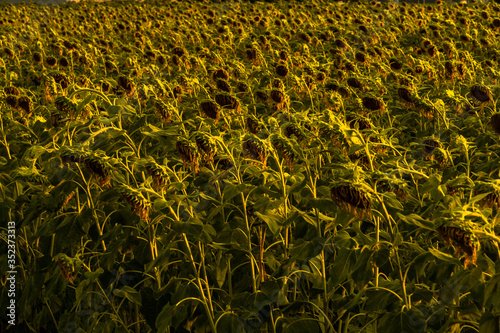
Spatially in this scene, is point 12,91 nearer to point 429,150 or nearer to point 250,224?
point 250,224

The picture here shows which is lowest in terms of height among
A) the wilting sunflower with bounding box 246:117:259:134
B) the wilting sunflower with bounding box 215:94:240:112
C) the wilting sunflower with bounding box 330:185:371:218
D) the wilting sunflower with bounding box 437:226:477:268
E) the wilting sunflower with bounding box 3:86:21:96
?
the wilting sunflower with bounding box 3:86:21:96

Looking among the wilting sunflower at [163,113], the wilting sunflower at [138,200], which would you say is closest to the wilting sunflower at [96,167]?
the wilting sunflower at [138,200]

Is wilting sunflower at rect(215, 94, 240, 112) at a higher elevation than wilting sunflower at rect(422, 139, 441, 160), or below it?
higher

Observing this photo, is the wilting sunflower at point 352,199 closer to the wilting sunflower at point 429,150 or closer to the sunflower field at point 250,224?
the sunflower field at point 250,224

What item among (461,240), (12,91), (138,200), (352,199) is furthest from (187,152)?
(12,91)

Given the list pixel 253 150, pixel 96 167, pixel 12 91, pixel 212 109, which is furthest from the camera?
pixel 12 91

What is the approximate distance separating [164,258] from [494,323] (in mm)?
1193

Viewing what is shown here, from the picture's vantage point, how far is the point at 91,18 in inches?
531

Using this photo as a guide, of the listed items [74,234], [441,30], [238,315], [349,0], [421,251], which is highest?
[421,251]

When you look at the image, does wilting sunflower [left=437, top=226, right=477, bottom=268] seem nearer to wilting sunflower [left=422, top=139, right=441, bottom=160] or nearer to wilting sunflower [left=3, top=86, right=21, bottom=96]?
wilting sunflower [left=422, top=139, right=441, bottom=160]

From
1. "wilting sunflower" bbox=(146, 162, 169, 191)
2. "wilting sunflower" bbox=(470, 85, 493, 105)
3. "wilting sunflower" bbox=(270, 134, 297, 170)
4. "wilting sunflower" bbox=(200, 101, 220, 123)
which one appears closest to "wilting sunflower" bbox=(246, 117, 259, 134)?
"wilting sunflower" bbox=(200, 101, 220, 123)

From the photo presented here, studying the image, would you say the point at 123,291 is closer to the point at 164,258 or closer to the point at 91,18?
the point at 164,258

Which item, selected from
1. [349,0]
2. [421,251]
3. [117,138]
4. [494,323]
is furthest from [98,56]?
[349,0]

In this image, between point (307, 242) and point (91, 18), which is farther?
point (91, 18)
